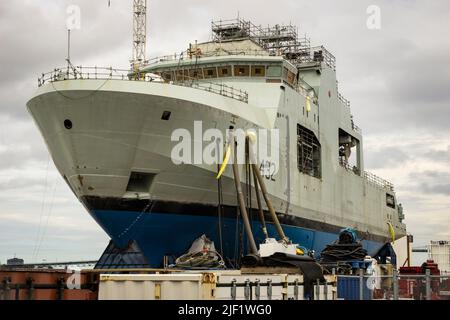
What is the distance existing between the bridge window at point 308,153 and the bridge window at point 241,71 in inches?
166

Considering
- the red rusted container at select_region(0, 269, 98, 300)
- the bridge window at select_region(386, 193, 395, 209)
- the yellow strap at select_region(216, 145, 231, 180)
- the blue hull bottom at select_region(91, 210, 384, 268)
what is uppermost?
the bridge window at select_region(386, 193, 395, 209)

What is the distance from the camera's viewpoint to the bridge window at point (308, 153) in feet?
121

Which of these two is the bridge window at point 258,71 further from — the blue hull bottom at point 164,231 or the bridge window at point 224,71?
the blue hull bottom at point 164,231

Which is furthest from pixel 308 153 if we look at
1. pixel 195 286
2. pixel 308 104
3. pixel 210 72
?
pixel 195 286

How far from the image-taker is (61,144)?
27.8 metres

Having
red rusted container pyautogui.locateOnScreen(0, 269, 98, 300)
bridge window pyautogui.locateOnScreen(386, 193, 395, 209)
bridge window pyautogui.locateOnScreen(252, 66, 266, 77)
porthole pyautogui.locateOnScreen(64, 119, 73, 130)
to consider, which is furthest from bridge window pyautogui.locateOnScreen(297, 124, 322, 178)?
red rusted container pyautogui.locateOnScreen(0, 269, 98, 300)

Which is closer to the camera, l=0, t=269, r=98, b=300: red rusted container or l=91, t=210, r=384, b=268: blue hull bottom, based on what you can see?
l=0, t=269, r=98, b=300: red rusted container

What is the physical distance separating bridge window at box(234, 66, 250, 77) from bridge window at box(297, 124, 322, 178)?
4.22 meters

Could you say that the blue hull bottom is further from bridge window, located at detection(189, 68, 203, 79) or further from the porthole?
bridge window, located at detection(189, 68, 203, 79)

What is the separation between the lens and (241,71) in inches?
1393

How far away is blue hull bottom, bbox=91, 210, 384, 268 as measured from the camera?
28359 mm
